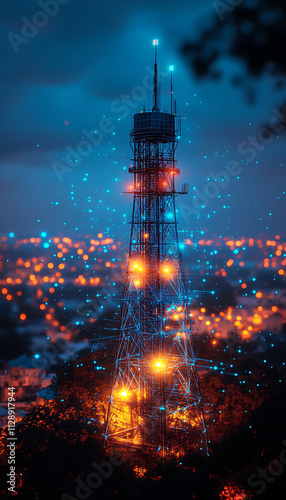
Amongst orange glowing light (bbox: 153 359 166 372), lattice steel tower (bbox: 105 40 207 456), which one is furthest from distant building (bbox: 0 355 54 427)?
orange glowing light (bbox: 153 359 166 372)

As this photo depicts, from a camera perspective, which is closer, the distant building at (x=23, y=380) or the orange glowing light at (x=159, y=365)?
the orange glowing light at (x=159, y=365)

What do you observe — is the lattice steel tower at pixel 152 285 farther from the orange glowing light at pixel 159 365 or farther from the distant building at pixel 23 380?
the distant building at pixel 23 380

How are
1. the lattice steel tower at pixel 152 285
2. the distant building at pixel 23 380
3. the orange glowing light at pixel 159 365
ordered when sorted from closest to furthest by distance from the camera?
1. the orange glowing light at pixel 159 365
2. the lattice steel tower at pixel 152 285
3. the distant building at pixel 23 380

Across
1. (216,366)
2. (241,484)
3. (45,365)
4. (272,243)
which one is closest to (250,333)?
(216,366)

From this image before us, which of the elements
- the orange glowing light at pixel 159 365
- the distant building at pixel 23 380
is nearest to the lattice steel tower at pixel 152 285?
the orange glowing light at pixel 159 365

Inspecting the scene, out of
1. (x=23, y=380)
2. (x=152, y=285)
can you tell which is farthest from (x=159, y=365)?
(x=23, y=380)

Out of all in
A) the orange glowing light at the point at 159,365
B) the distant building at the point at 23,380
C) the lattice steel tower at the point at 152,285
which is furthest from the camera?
the distant building at the point at 23,380

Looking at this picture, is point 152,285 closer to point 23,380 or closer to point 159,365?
point 159,365

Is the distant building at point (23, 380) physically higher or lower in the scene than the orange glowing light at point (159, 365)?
higher
